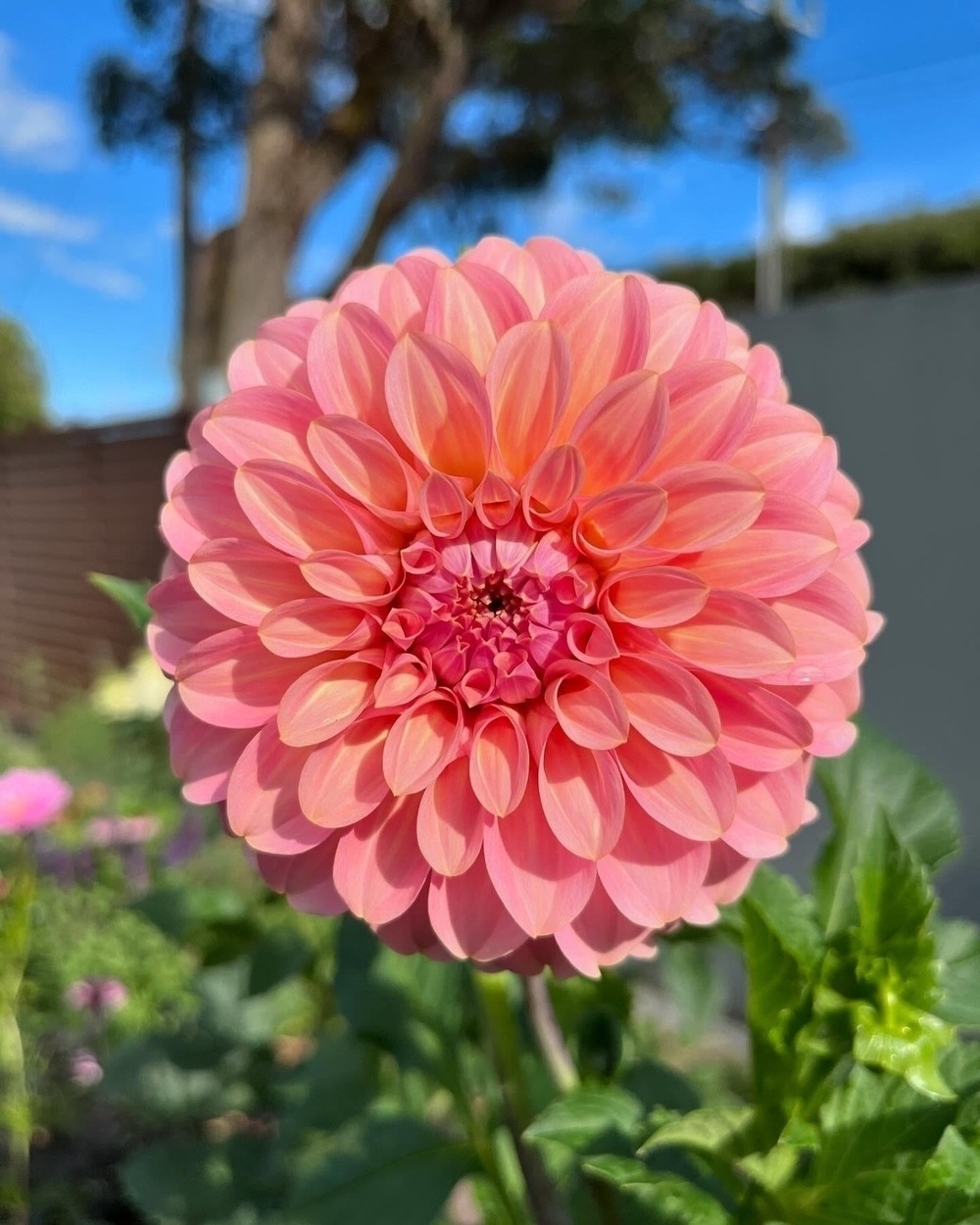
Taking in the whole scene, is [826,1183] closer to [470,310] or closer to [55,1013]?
[470,310]

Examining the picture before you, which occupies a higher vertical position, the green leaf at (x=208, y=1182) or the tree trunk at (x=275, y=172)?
the tree trunk at (x=275, y=172)

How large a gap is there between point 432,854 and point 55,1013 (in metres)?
1.89

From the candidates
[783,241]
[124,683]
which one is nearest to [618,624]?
[124,683]

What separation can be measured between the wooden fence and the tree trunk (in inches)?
35.3

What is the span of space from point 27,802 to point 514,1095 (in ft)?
3.30

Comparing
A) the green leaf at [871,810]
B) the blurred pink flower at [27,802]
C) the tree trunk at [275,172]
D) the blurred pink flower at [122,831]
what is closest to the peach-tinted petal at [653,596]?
the green leaf at [871,810]

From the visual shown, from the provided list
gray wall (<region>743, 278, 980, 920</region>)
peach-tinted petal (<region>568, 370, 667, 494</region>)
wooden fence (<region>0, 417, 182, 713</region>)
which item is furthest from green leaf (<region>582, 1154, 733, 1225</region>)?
wooden fence (<region>0, 417, 182, 713</region>)

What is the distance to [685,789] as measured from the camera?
0.47 metres

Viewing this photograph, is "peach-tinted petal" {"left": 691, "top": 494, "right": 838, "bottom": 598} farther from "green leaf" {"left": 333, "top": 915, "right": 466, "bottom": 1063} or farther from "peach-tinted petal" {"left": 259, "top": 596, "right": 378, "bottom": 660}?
"green leaf" {"left": 333, "top": 915, "right": 466, "bottom": 1063}

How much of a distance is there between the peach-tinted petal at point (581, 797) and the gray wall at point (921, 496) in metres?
1.83

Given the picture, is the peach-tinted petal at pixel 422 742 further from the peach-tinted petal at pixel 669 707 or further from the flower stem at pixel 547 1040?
the flower stem at pixel 547 1040

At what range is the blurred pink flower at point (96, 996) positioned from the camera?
165cm

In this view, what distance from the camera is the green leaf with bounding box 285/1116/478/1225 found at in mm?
755

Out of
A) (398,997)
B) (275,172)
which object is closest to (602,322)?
(398,997)
